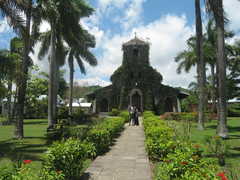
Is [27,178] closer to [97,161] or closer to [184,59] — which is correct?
[97,161]

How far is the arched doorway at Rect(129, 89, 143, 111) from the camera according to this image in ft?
111

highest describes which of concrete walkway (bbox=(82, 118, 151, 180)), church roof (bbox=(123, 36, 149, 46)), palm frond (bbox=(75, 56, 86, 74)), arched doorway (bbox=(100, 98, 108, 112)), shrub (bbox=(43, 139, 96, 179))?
church roof (bbox=(123, 36, 149, 46))

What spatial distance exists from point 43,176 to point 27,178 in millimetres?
613

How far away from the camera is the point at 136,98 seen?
1362 inches

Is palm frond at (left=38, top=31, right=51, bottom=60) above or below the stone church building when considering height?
above

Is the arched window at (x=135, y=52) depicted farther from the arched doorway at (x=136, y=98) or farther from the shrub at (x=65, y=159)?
the shrub at (x=65, y=159)

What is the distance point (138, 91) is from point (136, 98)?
1226 millimetres

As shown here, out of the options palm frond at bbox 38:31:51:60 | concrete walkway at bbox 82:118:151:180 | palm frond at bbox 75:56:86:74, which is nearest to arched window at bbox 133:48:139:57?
palm frond at bbox 75:56:86:74

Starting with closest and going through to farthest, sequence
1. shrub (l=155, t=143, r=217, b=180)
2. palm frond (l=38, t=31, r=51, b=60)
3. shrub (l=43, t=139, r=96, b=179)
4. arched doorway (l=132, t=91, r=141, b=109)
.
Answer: shrub (l=155, t=143, r=217, b=180) → shrub (l=43, t=139, r=96, b=179) → palm frond (l=38, t=31, r=51, b=60) → arched doorway (l=132, t=91, r=141, b=109)

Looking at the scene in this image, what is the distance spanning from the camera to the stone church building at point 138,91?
33.8 meters

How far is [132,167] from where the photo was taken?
23.2 feet

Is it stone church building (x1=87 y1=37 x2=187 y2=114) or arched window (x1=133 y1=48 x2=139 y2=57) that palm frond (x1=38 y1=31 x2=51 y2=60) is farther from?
arched window (x1=133 y1=48 x2=139 y2=57)

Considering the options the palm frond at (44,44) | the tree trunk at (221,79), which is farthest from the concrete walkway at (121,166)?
the palm frond at (44,44)

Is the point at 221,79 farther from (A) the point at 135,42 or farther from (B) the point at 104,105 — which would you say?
(A) the point at 135,42
